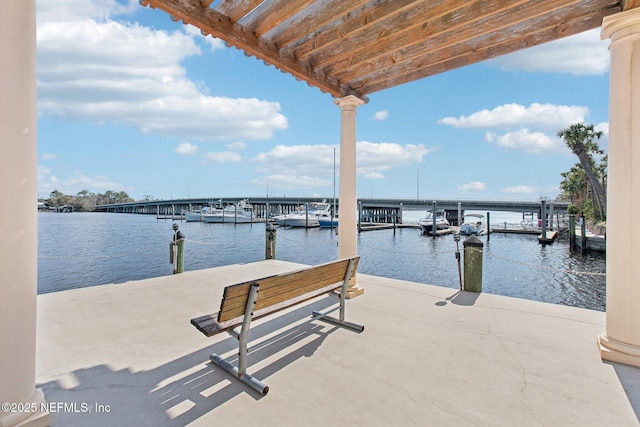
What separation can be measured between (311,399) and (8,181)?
2436mm

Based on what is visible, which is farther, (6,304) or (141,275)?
(141,275)

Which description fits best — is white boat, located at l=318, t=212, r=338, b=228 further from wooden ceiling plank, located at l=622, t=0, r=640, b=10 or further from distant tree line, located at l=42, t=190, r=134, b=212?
distant tree line, located at l=42, t=190, r=134, b=212

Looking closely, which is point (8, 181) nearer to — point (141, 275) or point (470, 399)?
point (470, 399)

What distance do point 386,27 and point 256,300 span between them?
3.21 meters

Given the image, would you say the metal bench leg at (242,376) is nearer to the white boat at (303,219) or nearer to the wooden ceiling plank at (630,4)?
the wooden ceiling plank at (630,4)

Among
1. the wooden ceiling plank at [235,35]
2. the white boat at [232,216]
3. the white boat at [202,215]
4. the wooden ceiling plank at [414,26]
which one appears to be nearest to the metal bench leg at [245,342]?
the wooden ceiling plank at [235,35]

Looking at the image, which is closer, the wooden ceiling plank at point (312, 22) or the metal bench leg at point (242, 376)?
the metal bench leg at point (242, 376)

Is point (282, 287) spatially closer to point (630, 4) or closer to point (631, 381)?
point (631, 381)

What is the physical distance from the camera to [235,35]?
3.43 meters

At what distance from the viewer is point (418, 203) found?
6744 centimetres

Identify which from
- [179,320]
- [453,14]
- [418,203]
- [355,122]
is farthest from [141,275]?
[418,203]

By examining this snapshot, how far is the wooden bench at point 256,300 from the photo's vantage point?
251 centimetres

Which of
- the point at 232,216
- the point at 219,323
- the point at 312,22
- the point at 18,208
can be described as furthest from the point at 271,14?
the point at 232,216

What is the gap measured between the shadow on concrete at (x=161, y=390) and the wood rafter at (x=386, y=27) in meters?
Answer: 3.28
